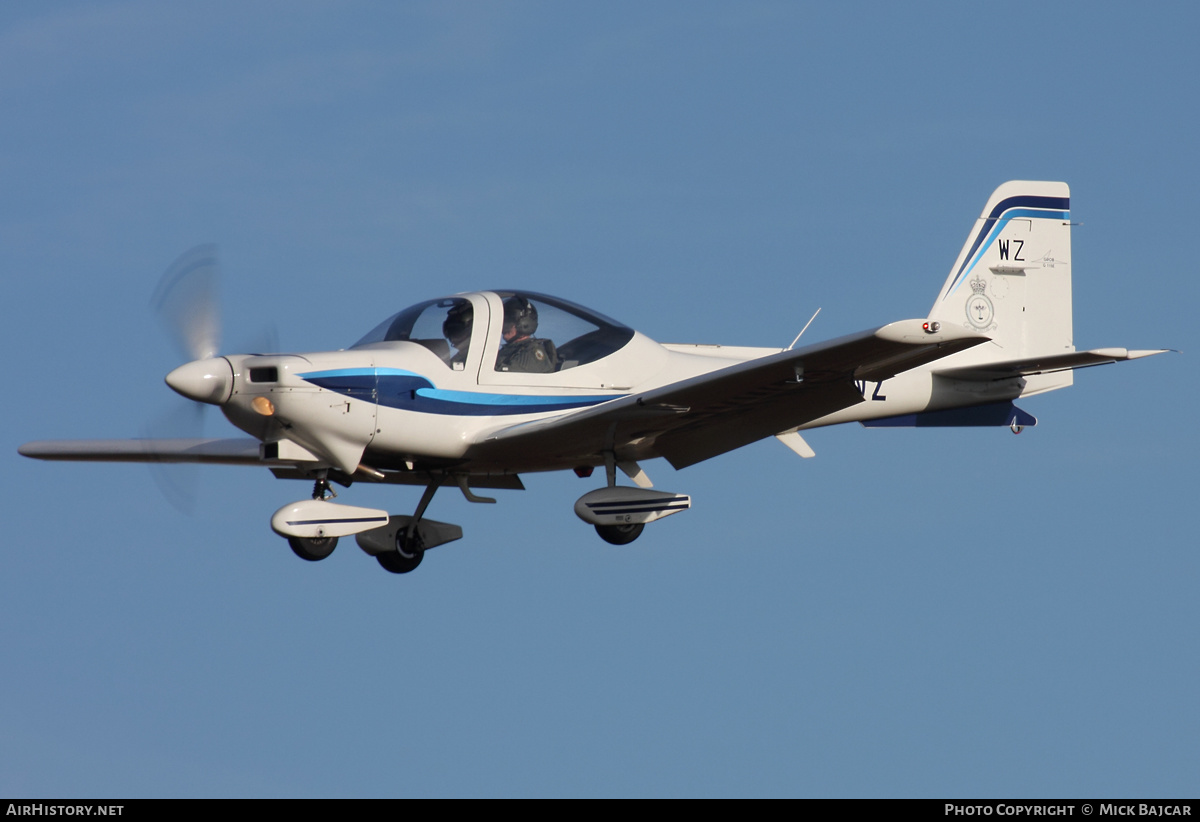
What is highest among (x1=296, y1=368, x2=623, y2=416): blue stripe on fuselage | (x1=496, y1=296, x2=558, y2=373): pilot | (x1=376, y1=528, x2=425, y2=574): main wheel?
(x1=496, y1=296, x2=558, y2=373): pilot

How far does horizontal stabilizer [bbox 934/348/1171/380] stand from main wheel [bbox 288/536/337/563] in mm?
6297

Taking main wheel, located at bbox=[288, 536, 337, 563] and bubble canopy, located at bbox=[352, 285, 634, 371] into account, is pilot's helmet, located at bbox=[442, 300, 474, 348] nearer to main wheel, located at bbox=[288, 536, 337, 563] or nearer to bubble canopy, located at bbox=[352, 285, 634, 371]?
bubble canopy, located at bbox=[352, 285, 634, 371]

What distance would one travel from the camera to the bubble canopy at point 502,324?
525 inches

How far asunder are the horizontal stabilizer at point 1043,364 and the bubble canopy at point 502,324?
356 cm

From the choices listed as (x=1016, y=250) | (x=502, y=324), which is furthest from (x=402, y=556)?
(x=1016, y=250)

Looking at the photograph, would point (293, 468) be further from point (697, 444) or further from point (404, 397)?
point (697, 444)

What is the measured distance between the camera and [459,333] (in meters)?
13.3

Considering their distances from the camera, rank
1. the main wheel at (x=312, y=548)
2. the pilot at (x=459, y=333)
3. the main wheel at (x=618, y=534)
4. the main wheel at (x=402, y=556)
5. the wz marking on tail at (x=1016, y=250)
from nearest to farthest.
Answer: the main wheel at (x=312, y=548) → the pilot at (x=459, y=333) → the main wheel at (x=402, y=556) → the main wheel at (x=618, y=534) → the wz marking on tail at (x=1016, y=250)

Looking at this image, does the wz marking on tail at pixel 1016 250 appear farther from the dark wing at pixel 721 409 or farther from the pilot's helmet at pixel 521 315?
the pilot's helmet at pixel 521 315

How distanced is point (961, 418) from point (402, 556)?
5.80 metres

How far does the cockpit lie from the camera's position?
1331 centimetres

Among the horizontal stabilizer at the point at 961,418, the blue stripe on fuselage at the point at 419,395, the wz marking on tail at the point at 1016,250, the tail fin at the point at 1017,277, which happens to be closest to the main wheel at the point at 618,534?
the blue stripe on fuselage at the point at 419,395

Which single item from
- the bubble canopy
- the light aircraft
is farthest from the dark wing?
the bubble canopy

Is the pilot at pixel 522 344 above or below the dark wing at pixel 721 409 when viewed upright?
above
